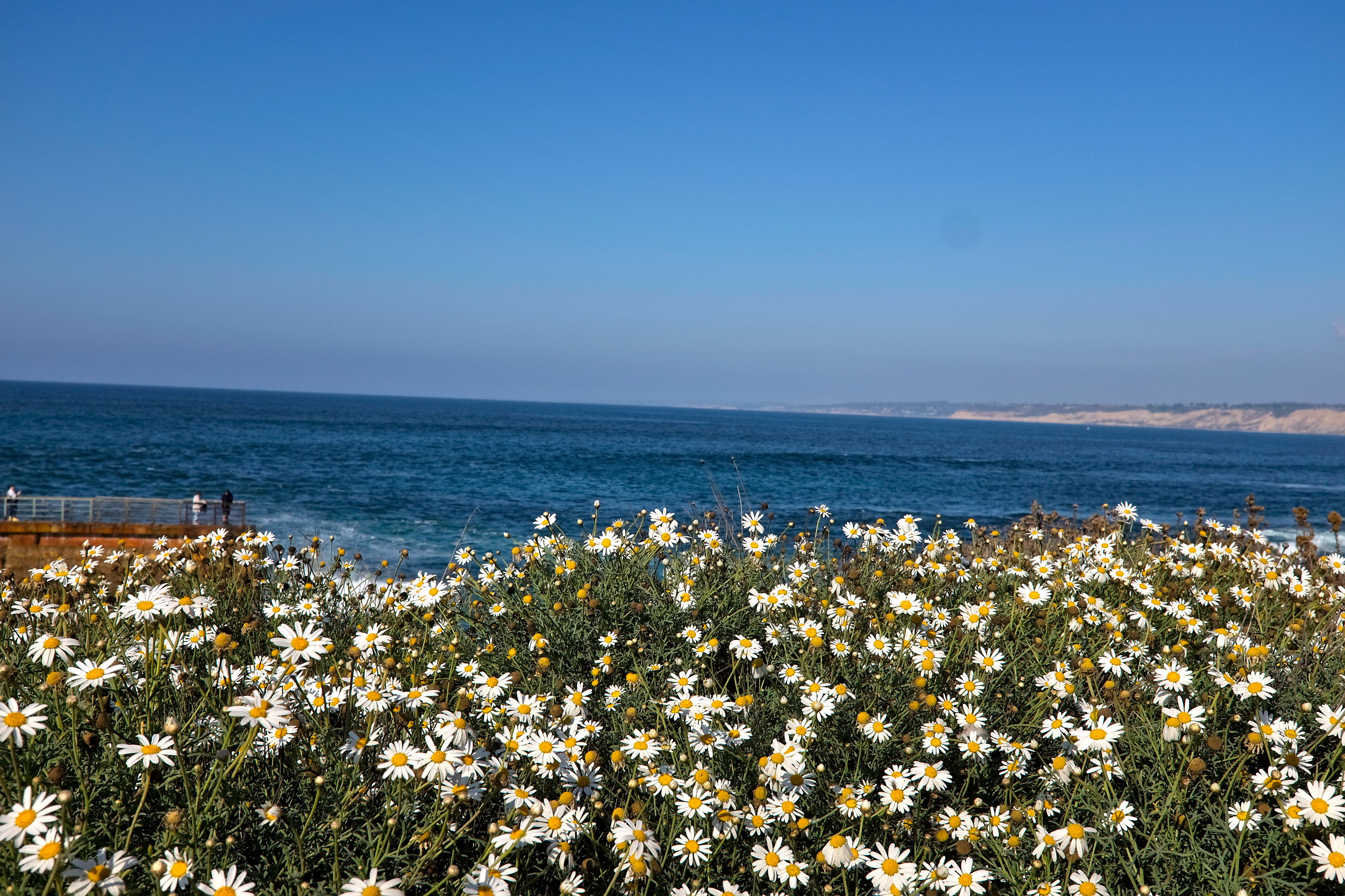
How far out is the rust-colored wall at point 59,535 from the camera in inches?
691

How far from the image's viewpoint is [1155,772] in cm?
299

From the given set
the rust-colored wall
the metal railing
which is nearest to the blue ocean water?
the metal railing

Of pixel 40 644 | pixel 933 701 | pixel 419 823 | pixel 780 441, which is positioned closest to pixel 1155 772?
pixel 933 701

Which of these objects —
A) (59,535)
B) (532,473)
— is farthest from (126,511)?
(532,473)

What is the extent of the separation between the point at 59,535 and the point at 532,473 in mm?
28962

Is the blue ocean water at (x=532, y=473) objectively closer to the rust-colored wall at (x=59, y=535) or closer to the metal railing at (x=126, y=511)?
the metal railing at (x=126, y=511)

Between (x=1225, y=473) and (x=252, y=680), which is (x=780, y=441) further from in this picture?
(x=252, y=680)

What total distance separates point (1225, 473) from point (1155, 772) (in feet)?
253

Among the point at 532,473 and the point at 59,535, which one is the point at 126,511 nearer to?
the point at 59,535

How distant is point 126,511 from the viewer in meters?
22.0

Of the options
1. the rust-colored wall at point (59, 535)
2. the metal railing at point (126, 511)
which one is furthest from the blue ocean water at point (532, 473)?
the rust-colored wall at point (59, 535)

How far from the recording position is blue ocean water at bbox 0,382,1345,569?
3061cm

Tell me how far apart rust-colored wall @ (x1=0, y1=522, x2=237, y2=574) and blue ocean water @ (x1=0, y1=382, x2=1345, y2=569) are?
9.88ft

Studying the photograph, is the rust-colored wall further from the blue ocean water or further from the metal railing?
the blue ocean water
